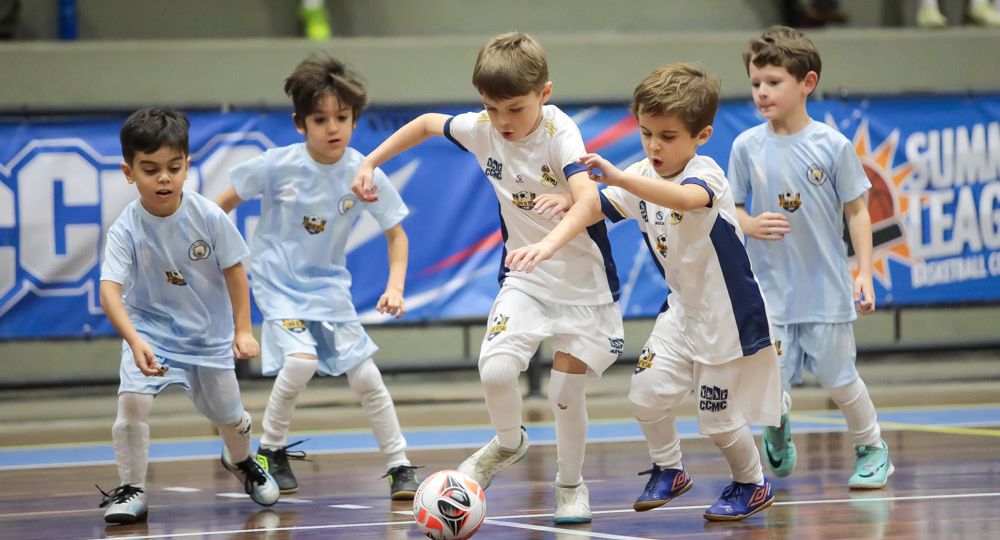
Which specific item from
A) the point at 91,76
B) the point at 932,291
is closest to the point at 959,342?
the point at 932,291

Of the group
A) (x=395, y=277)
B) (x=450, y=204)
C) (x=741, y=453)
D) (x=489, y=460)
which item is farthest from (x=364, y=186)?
(x=450, y=204)

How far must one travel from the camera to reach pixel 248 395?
9312 mm

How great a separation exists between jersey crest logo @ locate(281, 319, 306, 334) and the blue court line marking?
161 cm

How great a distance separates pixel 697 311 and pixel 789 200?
3.86ft

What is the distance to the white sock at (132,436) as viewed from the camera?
5.30 m

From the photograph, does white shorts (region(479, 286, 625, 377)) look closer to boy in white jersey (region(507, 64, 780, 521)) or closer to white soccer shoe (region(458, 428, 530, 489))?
boy in white jersey (region(507, 64, 780, 521))

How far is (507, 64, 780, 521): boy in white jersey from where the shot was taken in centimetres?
479

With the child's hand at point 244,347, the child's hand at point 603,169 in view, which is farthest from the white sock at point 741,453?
the child's hand at point 244,347

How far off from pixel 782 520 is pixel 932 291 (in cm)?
505

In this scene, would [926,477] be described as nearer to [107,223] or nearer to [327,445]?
[327,445]

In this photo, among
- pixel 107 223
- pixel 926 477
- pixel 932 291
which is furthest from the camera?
pixel 932 291

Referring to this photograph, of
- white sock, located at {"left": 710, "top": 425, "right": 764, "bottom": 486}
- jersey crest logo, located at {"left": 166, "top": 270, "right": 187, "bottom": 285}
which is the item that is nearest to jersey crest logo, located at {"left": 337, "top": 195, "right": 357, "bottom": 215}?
jersey crest logo, located at {"left": 166, "top": 270, "right": 187, "bottom": 285}

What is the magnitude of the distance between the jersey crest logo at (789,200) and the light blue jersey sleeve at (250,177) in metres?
2.25

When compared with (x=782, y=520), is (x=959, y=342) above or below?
above
